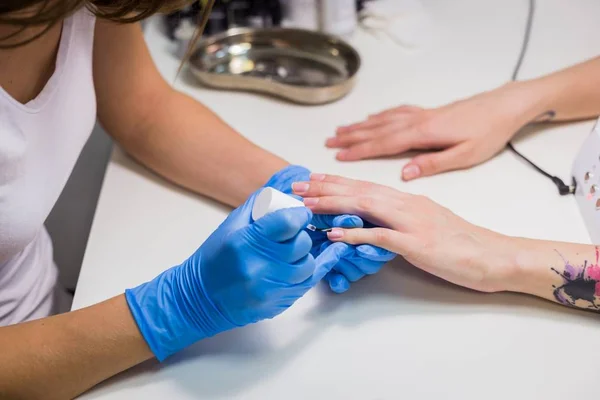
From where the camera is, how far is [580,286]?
2.26ft

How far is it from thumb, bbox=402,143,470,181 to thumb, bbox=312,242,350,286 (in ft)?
0.79

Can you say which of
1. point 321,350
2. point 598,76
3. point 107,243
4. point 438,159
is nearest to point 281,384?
point 321,350

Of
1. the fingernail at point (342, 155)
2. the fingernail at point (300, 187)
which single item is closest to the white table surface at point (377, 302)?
the fingernail at point (342, 155)

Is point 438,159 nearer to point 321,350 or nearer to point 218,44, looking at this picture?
Result: point 321,350

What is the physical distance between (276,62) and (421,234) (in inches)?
22.7

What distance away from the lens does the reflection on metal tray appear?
3.47ft

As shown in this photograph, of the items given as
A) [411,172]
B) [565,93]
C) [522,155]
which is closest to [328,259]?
[411,172]

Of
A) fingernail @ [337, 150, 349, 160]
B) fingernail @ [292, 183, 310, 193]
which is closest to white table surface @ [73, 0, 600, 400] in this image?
fingernail @ [337, 150, 349, 160]

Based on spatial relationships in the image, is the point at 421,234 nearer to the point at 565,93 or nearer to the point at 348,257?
the point at 348,257

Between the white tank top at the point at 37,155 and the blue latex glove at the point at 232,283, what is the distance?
15cm

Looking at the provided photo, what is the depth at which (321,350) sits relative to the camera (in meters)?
0.66

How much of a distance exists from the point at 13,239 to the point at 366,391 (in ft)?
1.39

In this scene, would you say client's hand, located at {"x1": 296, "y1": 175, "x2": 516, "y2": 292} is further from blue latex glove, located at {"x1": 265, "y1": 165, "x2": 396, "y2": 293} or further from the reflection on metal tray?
the reflection on metal tray

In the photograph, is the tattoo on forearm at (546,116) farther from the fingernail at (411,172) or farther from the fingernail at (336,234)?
the fingernail at (336,234)
